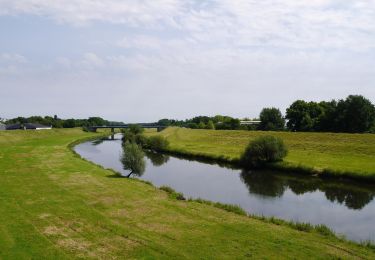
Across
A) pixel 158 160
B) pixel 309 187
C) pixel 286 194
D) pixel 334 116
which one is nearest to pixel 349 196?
pixel 309 187

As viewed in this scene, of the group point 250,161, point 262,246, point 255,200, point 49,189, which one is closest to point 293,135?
point 250,161

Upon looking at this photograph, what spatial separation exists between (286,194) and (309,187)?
4563 millimetres

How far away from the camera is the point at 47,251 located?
54.1 ft

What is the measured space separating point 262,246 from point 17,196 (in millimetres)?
18596

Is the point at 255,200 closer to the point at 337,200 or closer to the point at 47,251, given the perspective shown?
the point at 337,200

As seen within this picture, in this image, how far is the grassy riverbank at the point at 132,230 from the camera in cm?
1680

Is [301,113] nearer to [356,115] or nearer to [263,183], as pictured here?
[356,115]

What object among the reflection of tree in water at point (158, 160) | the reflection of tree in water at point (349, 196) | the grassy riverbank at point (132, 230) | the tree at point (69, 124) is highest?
the tree at point (69, 124)

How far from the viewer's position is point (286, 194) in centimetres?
3516

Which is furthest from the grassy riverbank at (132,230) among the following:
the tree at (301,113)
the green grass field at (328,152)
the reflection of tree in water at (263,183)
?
the tree at (301,113)

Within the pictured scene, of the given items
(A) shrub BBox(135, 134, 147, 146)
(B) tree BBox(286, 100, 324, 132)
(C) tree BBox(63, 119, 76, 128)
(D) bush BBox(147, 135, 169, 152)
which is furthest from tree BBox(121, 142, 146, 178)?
(C) tree BBox(63, 119, 76, 128)

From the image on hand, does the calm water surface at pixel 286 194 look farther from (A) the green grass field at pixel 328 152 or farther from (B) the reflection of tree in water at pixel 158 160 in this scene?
(B) the reflection of tree in water at pixel 158 160

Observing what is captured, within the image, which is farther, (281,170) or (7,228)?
(281,170)

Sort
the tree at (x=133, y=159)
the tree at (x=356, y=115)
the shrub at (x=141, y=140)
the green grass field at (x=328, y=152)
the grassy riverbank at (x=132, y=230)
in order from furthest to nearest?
the shrub at (x=141, y=140) < the tree at (x=356, y=115) < the green grass field at (x=328, y=152) < the tree at (x=133, y=159) < the grassy riverbank at (x=132, y=230)
